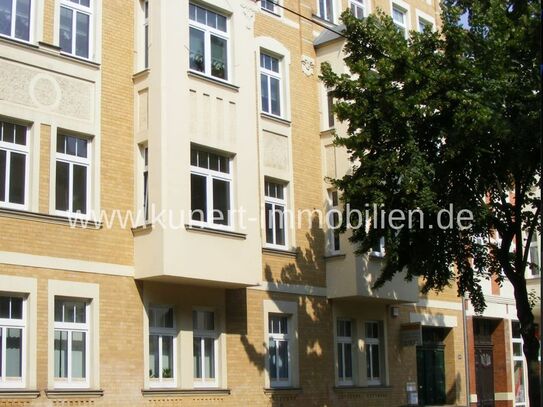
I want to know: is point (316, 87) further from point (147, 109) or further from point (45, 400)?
point (45, 400)

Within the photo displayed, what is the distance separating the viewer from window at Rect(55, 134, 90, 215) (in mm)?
17969

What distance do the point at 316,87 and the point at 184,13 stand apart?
5.53m

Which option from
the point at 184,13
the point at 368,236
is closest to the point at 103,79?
the point at 184,13

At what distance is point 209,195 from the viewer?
19.7 metres

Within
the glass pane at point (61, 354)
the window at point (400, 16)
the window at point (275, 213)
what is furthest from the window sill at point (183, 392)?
the window at point (400, 16)

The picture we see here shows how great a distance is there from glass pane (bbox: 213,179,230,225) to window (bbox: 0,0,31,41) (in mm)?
5007

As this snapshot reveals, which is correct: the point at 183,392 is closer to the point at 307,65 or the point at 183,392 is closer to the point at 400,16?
the point at 307,65

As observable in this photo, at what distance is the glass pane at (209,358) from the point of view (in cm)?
2012

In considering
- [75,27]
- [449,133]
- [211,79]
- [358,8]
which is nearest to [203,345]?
[211,79]

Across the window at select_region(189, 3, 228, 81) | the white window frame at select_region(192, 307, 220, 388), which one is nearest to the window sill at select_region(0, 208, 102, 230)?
the white window frame at select_region(192, 307, 220, 388)

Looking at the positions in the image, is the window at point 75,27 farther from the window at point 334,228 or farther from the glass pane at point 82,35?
the window at point 334,228

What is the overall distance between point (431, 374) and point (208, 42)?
478 inches

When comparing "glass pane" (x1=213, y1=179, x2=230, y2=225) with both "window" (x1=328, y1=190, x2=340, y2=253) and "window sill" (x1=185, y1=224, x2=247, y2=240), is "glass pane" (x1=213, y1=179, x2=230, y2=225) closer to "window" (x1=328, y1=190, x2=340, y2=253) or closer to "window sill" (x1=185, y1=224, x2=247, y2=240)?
"window sill" (x1=185, y1=224, x2=247, y2=240)

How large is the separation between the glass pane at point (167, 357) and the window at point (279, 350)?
305 centimetres
